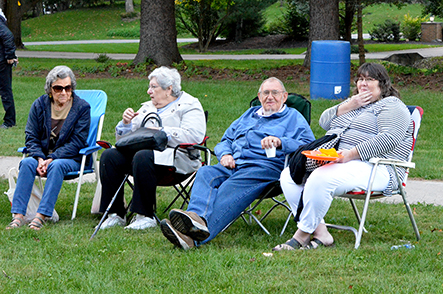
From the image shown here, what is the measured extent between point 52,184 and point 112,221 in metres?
0.57

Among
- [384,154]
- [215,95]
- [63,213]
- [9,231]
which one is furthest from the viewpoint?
[215,95]

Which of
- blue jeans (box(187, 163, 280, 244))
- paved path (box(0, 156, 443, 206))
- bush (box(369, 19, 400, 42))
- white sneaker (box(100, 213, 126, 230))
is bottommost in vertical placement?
paved path (box(0, 156, 443, 206))

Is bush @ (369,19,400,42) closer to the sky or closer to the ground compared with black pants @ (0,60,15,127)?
closer to the sky

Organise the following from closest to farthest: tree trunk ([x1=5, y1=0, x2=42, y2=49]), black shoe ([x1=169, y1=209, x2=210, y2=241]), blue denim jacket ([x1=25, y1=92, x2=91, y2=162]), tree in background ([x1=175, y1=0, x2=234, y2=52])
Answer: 1. black shoe ([x1=169, y1=209, x2=210, y2=241])
2. blue denim jacket ([x1=25, y1=92, x2=91, y2=162])
3. tree trunk ([x1=5, y1=0, x2=42, y2=49])
4. tree in background ([x1=175, y1=0, x2=234, y2=52])

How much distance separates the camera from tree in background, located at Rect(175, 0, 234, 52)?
88.5ft

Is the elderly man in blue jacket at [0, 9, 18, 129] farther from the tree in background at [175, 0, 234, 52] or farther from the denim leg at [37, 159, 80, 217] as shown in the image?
the tree in background at [175, 0, 234, 52]

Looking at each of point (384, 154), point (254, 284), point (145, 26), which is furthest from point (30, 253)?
point (145, 26)

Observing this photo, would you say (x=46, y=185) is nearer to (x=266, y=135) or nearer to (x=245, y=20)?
(x=266, y=135)

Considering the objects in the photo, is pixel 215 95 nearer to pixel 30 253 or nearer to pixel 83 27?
pixel 30 253

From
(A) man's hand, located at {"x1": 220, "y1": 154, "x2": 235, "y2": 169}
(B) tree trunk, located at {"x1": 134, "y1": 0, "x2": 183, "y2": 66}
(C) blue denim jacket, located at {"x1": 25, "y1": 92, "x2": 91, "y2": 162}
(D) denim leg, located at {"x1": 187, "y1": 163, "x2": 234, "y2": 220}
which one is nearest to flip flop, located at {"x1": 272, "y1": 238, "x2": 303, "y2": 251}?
(D) denim leg, located at {"x1": 187, "y1": 163, "x2": 234, "y2": 220}

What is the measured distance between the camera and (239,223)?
16.5ft

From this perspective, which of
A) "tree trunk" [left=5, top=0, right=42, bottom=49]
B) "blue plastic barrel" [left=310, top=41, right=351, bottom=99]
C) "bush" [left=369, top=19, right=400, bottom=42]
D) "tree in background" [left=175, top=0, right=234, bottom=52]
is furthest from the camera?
"bush" [left=369, top=19, right=400, bottom=42]

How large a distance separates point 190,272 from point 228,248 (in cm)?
59

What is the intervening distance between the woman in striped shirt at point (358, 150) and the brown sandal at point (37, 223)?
1.94 metres
